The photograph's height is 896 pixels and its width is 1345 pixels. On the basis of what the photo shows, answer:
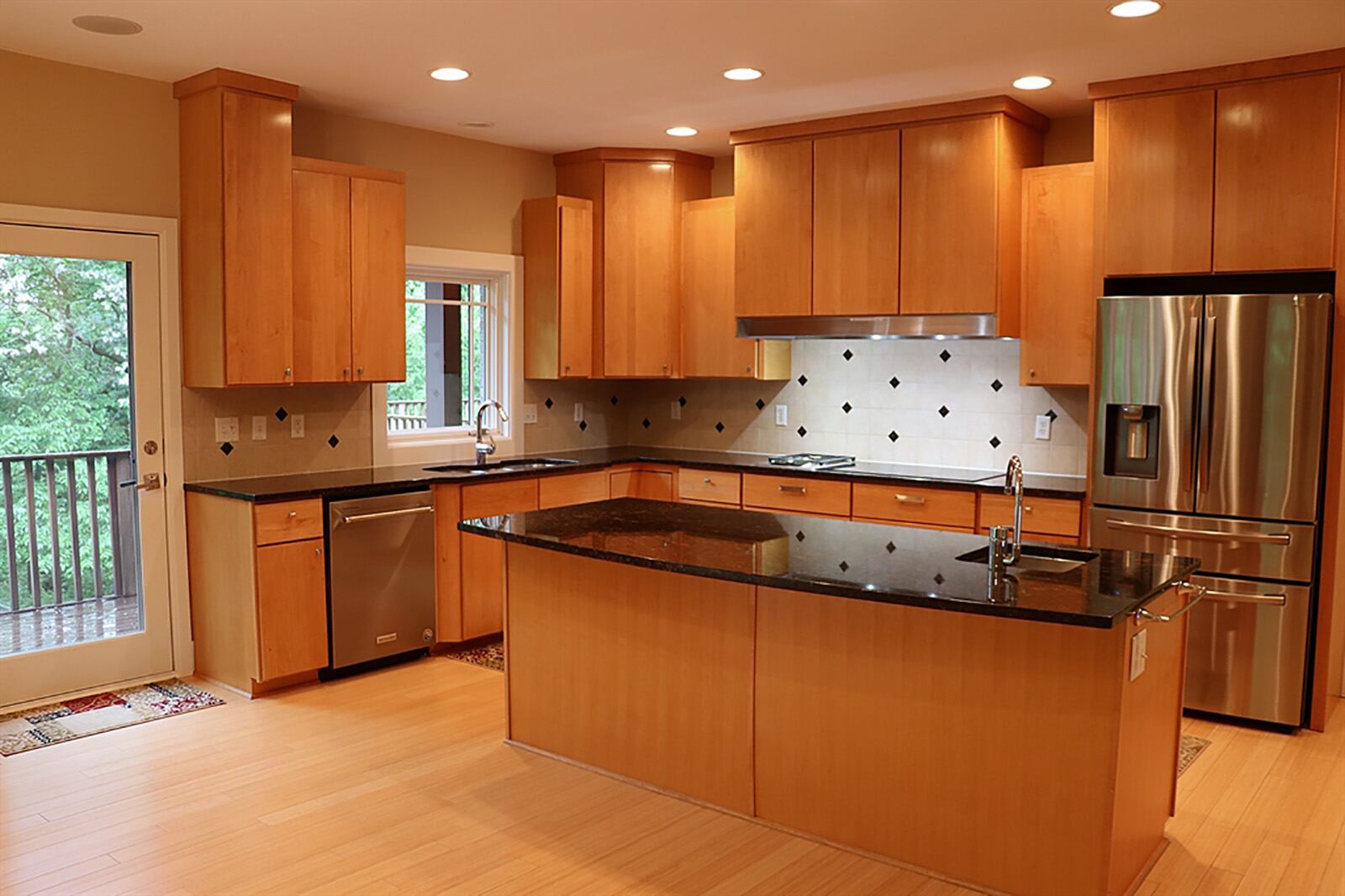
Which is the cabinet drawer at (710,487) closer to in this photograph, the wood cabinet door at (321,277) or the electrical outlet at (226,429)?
the wood cabinet door at (321,277)

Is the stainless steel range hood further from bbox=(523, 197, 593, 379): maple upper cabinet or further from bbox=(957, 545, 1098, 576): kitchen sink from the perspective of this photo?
bbox=(957, 545, 1098, 576): kitchen sink

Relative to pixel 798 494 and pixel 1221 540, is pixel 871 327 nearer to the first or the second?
pixel 798 494

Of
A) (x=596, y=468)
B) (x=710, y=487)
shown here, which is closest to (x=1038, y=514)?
(x=710, y=487)

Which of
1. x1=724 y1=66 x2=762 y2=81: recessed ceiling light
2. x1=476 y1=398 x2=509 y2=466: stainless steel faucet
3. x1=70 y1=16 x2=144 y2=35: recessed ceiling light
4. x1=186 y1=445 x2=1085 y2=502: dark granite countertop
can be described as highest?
x1=724 y1=66 x2=762 y2=81: recessed ceiling light

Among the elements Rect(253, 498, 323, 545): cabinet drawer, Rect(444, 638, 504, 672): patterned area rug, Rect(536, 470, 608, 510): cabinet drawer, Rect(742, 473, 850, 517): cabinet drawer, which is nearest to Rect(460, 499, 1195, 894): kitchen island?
Rect(253, 498, 323, 545): cabinet drawer

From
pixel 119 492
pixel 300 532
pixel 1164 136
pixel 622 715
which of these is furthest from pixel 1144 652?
pixel 119 492

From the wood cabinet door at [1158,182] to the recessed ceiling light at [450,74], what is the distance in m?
2.60

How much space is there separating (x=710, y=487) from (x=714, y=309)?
3.26 ft

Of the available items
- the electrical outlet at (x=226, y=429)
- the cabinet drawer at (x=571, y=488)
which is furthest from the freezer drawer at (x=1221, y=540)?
the electrical outlet at (x=226, y=429)

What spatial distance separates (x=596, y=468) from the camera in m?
5.80

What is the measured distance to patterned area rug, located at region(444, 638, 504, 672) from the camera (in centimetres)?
503

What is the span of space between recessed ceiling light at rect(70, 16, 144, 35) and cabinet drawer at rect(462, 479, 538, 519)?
2275 mm

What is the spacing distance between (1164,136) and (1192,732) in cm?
233

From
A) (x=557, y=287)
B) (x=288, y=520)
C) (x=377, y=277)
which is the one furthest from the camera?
(x=557, y=287)
